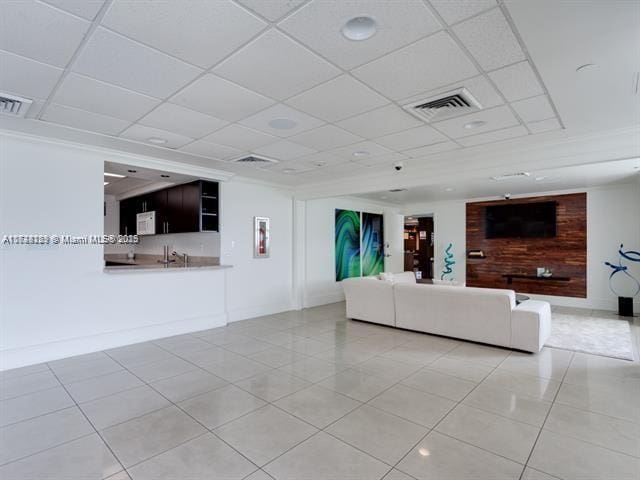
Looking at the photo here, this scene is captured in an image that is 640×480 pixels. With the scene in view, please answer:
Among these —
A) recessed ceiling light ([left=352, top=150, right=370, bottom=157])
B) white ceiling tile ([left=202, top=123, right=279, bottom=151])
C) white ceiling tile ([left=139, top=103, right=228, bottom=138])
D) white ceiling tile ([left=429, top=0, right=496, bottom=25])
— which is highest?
white ceiling tile ([left=429, top=0, right=496, bottom=25])

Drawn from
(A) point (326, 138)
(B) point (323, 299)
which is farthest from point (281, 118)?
(B) point (323, 299)

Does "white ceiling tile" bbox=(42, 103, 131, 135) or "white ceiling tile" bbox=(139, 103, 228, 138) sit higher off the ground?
"white ceiling tile" bbox=(42, 103, 131, 135)

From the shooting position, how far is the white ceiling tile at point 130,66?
2.21 m

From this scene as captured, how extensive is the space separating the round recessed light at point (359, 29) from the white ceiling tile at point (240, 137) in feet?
6.15

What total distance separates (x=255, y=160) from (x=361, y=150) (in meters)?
1.61

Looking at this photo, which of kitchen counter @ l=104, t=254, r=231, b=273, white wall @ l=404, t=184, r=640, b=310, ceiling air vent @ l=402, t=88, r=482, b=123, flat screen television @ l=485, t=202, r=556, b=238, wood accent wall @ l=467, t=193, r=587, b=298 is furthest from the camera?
flat screen television @ l=485, t=202, r=556, b=238

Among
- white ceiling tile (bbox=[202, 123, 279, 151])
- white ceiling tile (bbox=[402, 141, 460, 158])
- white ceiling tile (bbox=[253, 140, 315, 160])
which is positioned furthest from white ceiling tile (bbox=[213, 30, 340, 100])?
white ceiling tile (bbox=[402, 141, 460, 158])

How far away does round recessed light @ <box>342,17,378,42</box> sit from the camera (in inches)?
78.5

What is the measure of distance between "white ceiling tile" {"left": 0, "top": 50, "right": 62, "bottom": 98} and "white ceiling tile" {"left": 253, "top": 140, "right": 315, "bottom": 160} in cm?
223

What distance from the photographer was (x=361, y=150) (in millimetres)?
4566

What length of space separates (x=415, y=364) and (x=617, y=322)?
4.73m

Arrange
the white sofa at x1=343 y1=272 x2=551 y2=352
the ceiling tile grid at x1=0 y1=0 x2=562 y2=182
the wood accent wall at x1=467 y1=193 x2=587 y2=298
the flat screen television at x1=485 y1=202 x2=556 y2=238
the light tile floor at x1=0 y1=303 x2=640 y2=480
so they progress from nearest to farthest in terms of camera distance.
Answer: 1. the ceiling tile grid at x1=0 y1=0 x2=562 y2=182
2. the light tile floor at x1=0 y1=303 x2=640 y2=480
3. the white sofa at x1=343 y1=272 x2=551 y2=352
4. the wood accent wall at x1=467 y1=193 x2=587 y2=298
5. the flat screen television at x1=485 y1=202 x2=556 y2=238

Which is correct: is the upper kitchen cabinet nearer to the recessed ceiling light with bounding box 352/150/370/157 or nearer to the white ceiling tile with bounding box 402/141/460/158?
the recessed ceiling light with bounding box 352/150/370/157

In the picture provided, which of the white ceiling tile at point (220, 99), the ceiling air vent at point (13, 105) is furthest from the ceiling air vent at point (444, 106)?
the ceiling air vent at point (13, 105)
